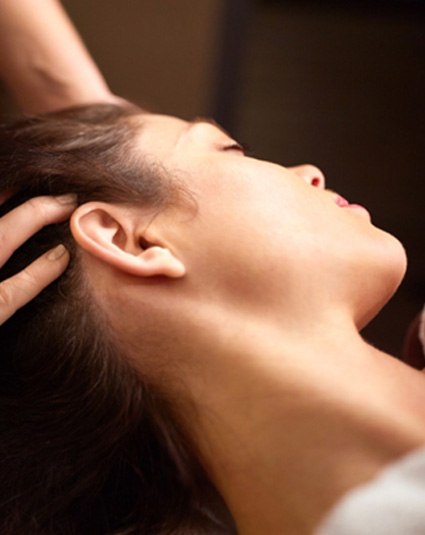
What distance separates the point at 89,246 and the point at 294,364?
0.24 m

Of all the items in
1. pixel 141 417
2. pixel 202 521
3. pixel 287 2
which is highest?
pixel 287 2

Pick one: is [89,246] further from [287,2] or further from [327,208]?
[287,2]

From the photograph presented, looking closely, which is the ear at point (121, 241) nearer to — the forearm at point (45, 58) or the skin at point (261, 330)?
the skin at point (261, 330)

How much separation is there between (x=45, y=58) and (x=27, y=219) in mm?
484

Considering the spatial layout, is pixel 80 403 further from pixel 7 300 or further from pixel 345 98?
pixel 345 98

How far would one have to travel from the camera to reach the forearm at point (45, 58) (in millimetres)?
1170

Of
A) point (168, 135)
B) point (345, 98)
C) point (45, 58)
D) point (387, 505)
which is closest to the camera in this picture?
point (387, 505)

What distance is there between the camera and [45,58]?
119 cm

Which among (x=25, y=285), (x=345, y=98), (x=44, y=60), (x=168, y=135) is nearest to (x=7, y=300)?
(x=25, y=285)

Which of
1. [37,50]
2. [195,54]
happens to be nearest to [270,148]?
[195,54]

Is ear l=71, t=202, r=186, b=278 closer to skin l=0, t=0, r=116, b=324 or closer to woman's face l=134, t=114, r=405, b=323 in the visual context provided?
woman's face l=134, t=114, r=405, b=323

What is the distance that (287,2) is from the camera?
74.5 inches

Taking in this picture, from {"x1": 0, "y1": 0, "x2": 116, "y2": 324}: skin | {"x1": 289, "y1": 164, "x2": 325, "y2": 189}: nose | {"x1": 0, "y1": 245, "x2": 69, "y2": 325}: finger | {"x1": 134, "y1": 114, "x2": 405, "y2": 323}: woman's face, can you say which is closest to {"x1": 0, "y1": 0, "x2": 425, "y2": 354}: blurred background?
{"x1": 0, "y1": 0, "x2": 116, "y2": 324}: skin

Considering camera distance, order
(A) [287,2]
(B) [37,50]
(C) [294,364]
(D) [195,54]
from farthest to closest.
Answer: (A) [287,2], (D) [195,54], (B) [37,50], (C) [294,364]
